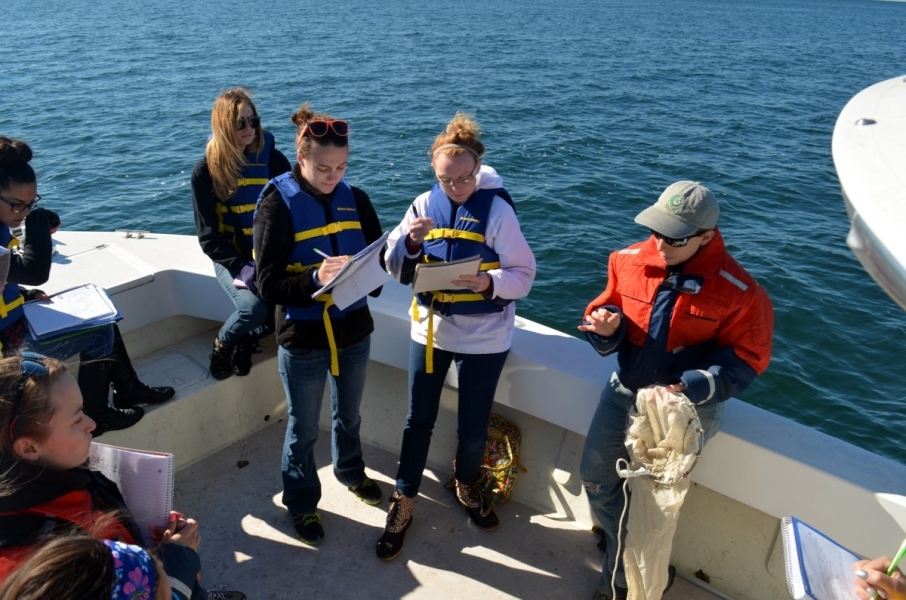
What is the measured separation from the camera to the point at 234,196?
11.4ft

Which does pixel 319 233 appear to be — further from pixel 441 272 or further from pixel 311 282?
pixel 441 272

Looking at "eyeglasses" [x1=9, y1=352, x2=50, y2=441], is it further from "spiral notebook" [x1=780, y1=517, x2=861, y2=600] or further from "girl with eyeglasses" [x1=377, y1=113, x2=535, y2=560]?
"spiral notebook" [x1=780, y1=517, x2=861, y2=600]

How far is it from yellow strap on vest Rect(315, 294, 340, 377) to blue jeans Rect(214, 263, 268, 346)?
708mm

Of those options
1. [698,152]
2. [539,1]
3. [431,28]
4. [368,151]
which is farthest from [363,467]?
[539,1]

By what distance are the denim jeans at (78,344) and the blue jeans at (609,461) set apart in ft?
7.26

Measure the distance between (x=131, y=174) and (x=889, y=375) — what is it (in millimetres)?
10763

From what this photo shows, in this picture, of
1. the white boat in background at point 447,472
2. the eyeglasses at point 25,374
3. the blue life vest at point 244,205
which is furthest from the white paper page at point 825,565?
the blue life vest at point 244,205

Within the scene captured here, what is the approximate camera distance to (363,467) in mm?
3451

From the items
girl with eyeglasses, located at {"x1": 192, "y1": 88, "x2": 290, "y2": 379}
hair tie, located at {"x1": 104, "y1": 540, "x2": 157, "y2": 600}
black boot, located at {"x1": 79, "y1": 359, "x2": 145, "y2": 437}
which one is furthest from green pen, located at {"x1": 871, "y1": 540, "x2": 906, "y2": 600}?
black boot, located at {"x1": 79, "y1": 359, "x2": 145, "y2": 437}

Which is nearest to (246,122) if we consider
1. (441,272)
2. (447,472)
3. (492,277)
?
(441,272)

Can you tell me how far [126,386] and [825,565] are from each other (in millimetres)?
3025

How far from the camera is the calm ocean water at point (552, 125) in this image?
7.02m

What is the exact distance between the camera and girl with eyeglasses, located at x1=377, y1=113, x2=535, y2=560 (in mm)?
2828

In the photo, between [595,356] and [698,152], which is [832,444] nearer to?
[595,356]
